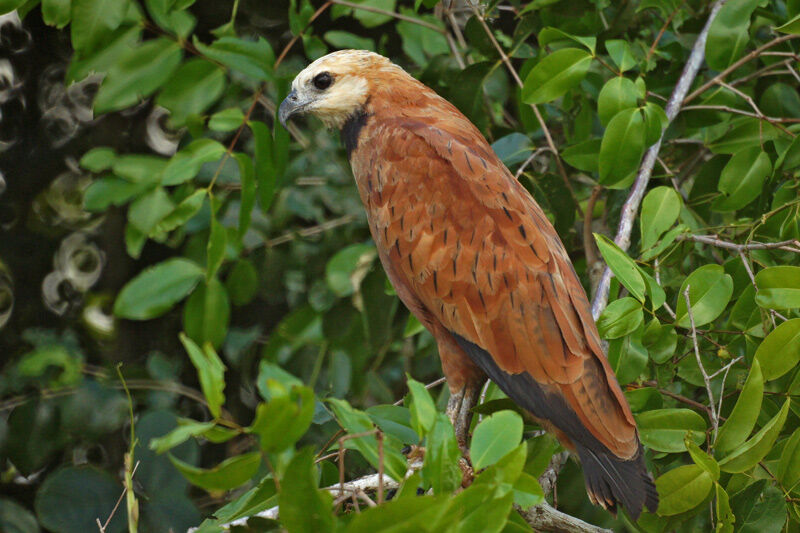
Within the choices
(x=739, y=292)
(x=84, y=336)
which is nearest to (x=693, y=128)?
(x=739, y=292)

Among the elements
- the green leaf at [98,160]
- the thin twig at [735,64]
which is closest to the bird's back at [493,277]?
the thin twig at [735,64]

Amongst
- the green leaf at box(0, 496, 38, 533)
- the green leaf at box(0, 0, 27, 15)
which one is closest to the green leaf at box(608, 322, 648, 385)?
the green leaf at box(0, 0, 27, 15)

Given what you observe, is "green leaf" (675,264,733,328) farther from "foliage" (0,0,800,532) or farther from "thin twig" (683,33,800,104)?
"thin twig" (683,33,800,104)

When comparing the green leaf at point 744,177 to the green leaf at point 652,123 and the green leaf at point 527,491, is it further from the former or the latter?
the green leaf at point 527,491

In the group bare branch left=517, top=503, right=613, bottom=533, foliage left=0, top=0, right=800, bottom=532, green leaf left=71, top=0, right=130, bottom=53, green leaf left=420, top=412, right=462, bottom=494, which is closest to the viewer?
green leaf left=420, top=412, right=462, bottom=494

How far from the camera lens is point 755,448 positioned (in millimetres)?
1530

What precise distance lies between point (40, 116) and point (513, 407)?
274 centimetres

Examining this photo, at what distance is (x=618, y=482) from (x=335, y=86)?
4.34ft

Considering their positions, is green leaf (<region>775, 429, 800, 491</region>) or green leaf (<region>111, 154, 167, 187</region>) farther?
green leaf (<region>111, 154, 167, 187</region>)

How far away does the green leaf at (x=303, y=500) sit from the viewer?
1058mm

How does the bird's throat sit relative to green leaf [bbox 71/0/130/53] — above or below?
below

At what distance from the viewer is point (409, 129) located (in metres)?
2.21

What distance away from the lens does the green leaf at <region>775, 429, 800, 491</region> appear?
1.59m

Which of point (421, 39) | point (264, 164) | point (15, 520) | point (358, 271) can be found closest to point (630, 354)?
point (264, 164)
